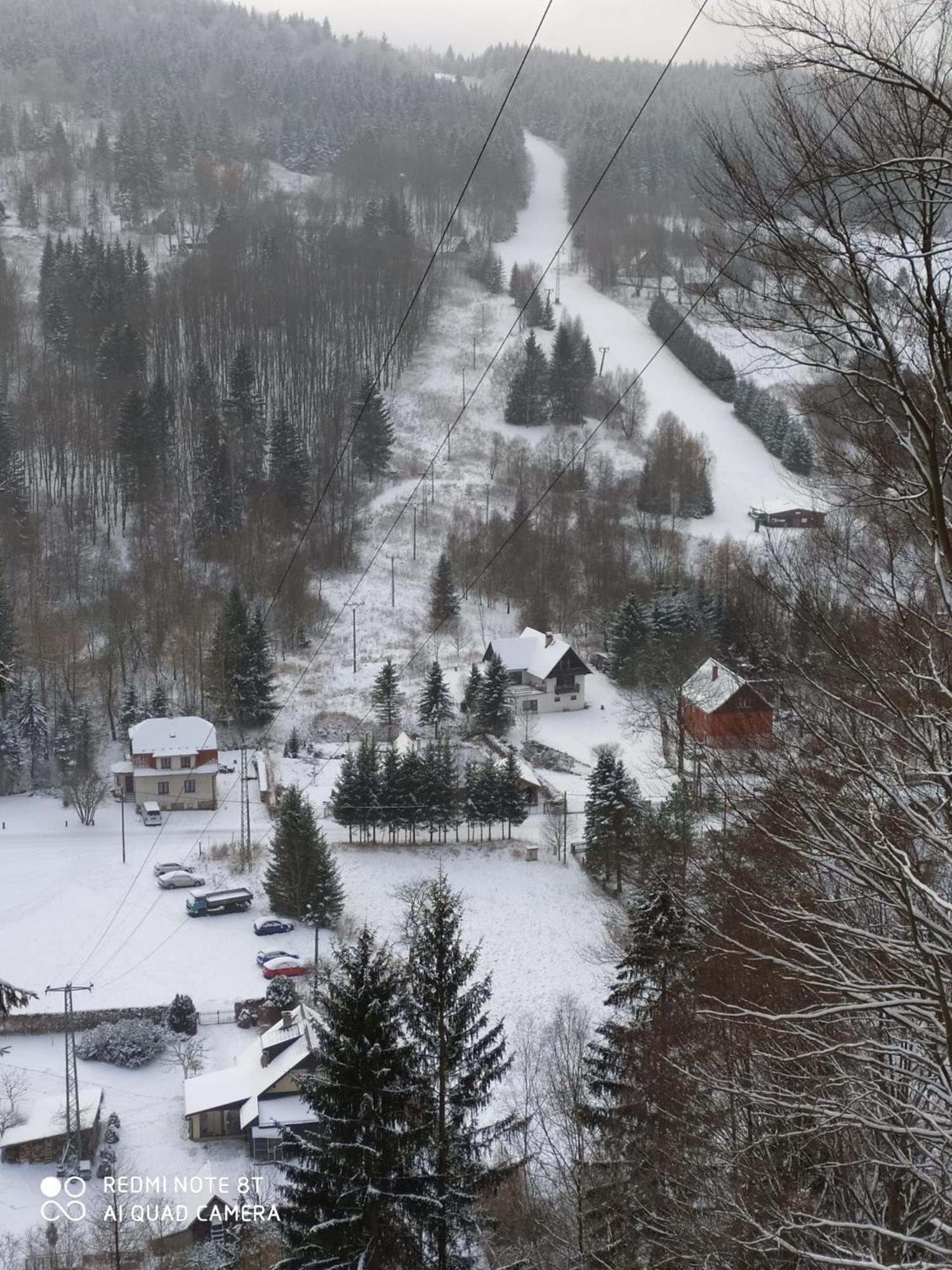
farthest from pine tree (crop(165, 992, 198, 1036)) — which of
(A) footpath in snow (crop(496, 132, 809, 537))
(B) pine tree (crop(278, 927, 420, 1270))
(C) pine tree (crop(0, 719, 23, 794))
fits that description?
(A) footpath in snow (crop(496, 132, 809, 537))

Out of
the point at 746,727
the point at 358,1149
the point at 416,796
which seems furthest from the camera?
the point at 416,796

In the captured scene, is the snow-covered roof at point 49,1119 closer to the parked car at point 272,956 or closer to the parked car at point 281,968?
the parked car at point 281,968

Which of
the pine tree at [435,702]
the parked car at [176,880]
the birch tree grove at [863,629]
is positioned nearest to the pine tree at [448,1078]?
the birch tree grove at [863,629]

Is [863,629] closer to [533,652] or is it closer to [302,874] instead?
[302,874]

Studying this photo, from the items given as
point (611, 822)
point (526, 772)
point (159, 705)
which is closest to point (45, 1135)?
point (611, 822)

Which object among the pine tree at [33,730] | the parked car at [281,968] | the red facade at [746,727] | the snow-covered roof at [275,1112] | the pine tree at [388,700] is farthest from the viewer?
the pine tree at [388,700]

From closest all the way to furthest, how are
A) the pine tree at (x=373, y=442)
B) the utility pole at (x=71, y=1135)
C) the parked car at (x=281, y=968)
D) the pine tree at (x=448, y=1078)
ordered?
the pine tree at (x=448, y=1078)
the utility pole at (x=71, y=1135)
the parked car at (x=281, y=968)
the pine tree at (x=373, y=442)
